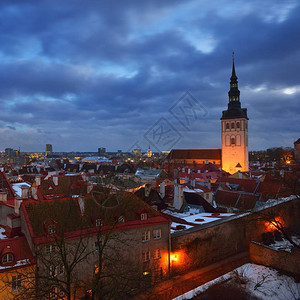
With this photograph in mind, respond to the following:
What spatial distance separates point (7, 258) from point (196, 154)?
285 ft

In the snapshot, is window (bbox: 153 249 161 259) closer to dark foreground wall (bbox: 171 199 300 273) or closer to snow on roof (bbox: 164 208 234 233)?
dark foreground wall (bbox: 171 199 300 273)

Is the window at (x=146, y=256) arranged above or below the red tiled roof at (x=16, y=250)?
below

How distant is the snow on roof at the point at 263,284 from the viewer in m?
19.0

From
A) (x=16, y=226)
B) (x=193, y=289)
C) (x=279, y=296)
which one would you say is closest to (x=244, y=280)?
(x=279, y=296)

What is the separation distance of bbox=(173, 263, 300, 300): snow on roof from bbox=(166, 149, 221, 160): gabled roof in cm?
7127

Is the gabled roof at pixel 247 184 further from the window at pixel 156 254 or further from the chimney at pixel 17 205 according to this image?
the chimney at pixel 17 205

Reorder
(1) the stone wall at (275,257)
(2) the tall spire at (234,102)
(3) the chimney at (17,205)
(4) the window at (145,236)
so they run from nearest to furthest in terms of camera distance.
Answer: (3) the chimney at (17,205)
(4) the window at (145,236)
(1) the stone wall at (275,257)
(2) the tall spire at (234,102)

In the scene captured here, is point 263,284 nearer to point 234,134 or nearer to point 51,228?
point 51,228

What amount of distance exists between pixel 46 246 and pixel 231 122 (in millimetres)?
77609

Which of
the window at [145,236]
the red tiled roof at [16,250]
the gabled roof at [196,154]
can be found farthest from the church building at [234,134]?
the red tiled roof at [16,250]

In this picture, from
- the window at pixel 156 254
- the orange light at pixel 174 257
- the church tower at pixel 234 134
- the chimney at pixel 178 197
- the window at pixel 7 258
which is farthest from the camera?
the church tower at pixel 234 134

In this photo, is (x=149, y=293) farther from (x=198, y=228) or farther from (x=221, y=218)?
(x=221, y=218)

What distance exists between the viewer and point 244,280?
21125mm

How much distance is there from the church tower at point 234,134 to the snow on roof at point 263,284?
201 feet
